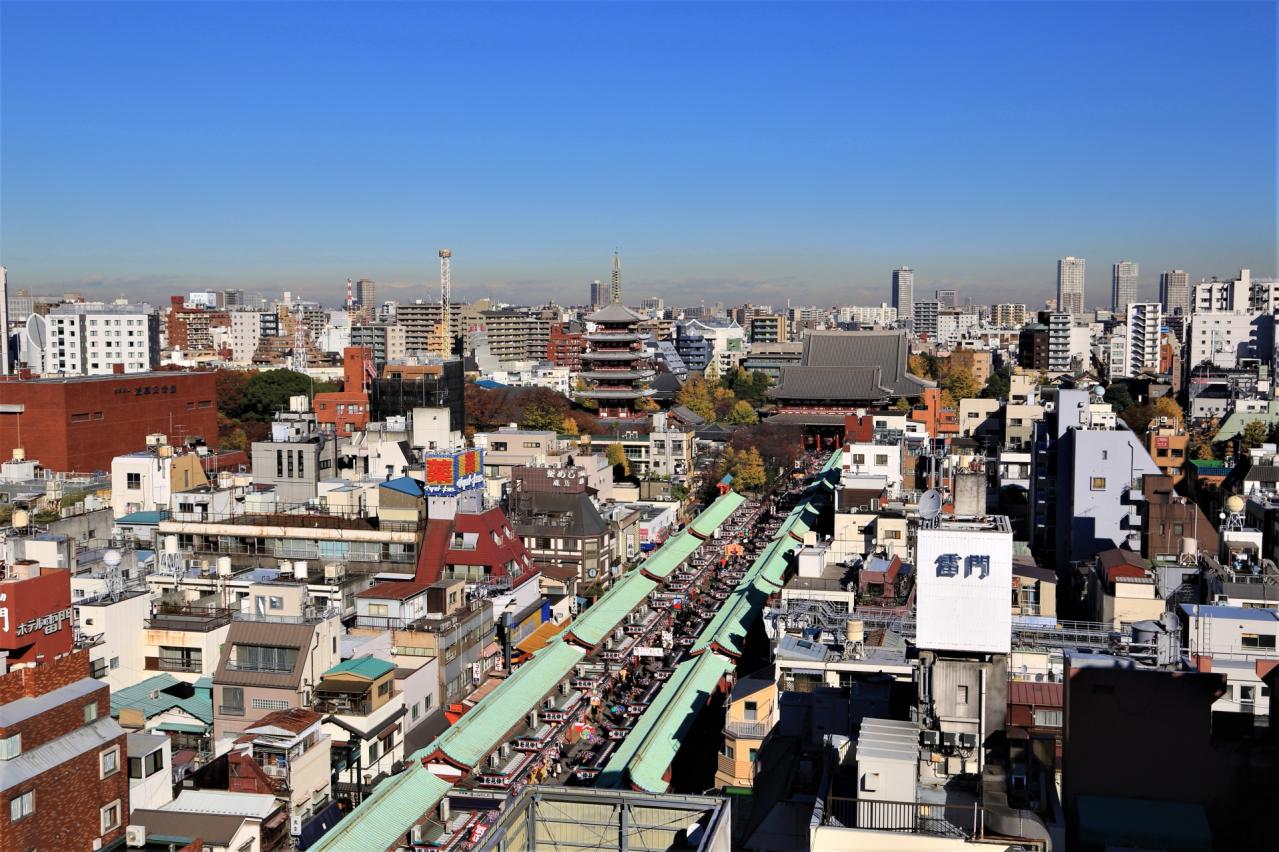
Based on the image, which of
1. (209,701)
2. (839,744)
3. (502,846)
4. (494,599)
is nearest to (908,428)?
(494,599)

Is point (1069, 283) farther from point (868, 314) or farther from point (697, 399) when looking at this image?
point (697, 399)

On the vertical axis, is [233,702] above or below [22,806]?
below

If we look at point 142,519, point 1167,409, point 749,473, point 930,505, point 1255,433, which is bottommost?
point 749,473

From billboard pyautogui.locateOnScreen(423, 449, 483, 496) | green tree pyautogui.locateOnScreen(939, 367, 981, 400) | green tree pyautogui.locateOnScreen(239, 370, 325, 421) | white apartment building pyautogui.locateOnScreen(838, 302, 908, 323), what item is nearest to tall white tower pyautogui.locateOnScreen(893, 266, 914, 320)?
white apartment building pyautogui.locateOnScreen(838, 302, 908, 323)

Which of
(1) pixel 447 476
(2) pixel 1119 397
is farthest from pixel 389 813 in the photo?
(2) pixel 1119 397

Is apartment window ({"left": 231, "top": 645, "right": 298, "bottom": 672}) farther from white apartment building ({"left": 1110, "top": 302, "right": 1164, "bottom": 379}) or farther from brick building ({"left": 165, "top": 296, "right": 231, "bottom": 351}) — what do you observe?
brick building ({"left": 165, "top": 296, "right": 231, "bottom": 351})

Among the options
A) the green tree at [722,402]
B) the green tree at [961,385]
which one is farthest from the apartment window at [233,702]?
the green tree at [961,385]
